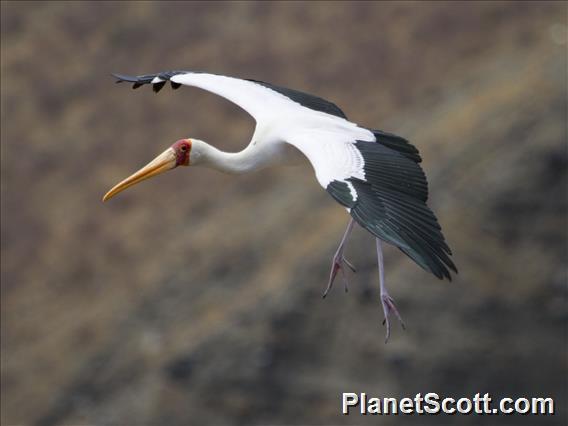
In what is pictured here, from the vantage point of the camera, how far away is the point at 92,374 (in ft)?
85.0

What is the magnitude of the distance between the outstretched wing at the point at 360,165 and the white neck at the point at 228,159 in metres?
0.41

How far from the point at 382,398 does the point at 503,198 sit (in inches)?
170

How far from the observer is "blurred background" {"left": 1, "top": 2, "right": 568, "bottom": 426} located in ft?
78.1

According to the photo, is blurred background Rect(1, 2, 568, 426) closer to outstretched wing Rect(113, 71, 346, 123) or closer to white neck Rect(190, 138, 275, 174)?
outstretched wing Rect(113, 71, 346, 123)

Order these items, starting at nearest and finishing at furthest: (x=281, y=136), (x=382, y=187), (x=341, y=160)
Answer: (x=382, y=187), (x=341, y=160), (x=281, y=136)

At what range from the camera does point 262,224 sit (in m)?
26.8

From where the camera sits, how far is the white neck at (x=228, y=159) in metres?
14.0

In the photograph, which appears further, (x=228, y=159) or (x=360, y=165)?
(x=228, y=159)

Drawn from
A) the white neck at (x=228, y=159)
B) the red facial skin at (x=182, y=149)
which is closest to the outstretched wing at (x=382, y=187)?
the white neck at (x=228, y=159)

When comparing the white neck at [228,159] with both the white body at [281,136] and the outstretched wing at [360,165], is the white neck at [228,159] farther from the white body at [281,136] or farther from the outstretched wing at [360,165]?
the outstretched wing at [360,165]

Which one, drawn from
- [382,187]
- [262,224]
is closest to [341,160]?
[382,187]

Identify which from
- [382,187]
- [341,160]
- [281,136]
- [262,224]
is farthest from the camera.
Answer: [262,224]

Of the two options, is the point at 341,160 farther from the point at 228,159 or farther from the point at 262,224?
the point at 262,224

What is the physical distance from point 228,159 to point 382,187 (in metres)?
2.37
